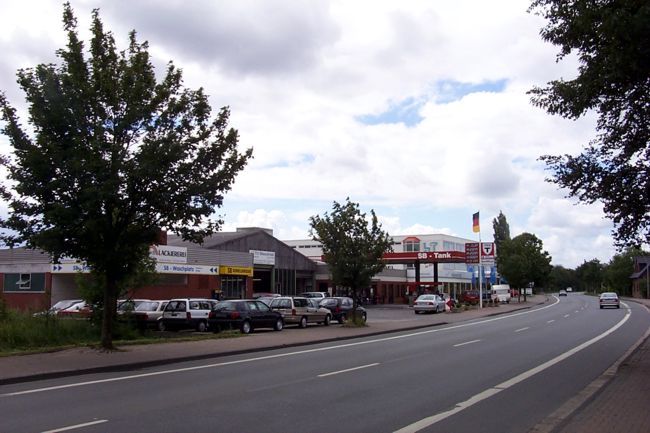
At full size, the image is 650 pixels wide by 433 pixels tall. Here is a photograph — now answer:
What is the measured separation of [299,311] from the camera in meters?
30.2

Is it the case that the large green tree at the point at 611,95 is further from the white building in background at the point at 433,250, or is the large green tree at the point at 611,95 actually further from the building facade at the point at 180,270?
the white building in background at the point at 433,250

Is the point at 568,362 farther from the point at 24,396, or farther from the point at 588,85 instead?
the point at 24,396

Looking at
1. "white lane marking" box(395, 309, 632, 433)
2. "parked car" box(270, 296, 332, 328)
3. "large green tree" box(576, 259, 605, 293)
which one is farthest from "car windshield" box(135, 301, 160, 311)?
"large green tree" box(576, 259, 605, 293)

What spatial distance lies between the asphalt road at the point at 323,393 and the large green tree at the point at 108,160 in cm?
444

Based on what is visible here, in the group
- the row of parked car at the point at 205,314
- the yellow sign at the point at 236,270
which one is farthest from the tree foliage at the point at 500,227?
the row of parked car at the point at 205,314

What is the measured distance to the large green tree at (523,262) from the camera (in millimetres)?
75562

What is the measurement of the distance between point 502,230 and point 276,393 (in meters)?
113

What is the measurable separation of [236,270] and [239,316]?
22839mm

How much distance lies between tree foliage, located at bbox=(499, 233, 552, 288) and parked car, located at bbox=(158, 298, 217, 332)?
56416 mm

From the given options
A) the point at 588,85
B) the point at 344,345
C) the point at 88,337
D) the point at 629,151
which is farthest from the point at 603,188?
the point at 88,337

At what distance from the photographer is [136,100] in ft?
55.0

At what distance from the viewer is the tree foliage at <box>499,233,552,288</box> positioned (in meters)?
75.6

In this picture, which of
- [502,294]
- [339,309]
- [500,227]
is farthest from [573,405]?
[500,227]

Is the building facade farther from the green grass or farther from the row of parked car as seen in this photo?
the green grass
